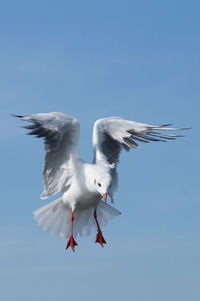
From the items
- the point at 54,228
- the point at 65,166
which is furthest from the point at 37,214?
the point at 65,166

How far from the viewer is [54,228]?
15.8m

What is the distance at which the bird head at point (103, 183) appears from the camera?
13.8 meters

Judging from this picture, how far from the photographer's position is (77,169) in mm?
14938

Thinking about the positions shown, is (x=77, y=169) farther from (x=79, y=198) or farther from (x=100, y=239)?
(x=100, y=239)

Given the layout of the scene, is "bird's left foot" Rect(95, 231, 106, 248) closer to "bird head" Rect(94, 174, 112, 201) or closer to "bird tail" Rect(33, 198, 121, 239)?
"bird tail" Rect(33, 198, 121, 239)

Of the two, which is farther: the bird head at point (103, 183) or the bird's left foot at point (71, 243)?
the bird's left foot at point (71, 243)

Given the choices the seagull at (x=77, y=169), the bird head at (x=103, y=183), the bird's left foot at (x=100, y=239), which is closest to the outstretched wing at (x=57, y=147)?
the seagull at (x=77, y=169)

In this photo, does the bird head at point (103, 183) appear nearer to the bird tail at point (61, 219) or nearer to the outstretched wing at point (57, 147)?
the outstretched wing at point (57, 147)

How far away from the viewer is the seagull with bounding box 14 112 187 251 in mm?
14531

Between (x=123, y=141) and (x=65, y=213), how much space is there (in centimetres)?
220

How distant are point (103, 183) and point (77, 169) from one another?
3.91 feet

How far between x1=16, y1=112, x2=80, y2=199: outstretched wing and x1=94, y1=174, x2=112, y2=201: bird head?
3.38ft

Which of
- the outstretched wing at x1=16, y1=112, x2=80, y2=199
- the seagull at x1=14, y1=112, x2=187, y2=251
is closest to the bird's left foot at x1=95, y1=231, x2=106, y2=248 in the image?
the seagull at x1=14, y1=112, x2=187, y2=251

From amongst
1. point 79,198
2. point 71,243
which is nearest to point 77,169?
point 79,198
